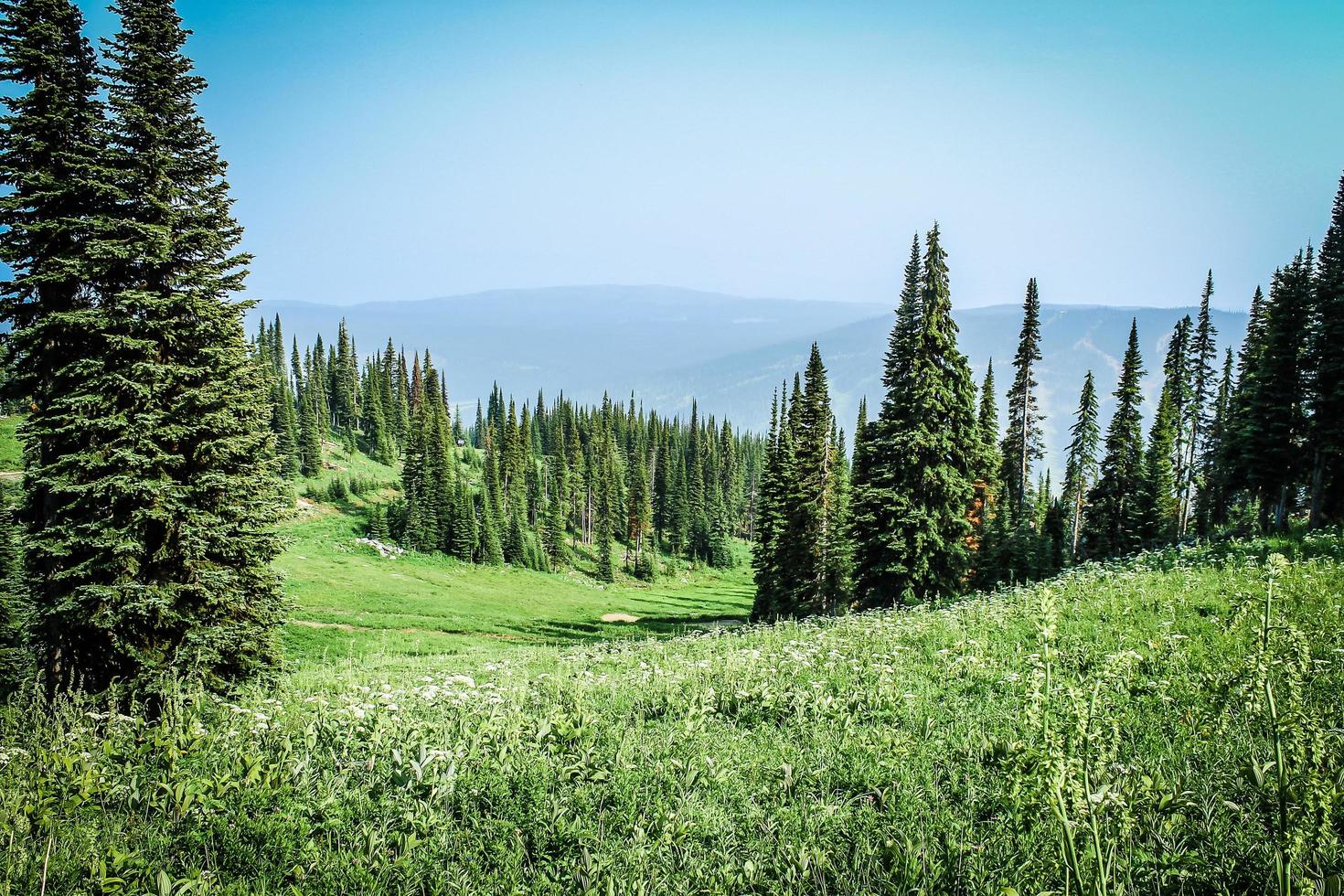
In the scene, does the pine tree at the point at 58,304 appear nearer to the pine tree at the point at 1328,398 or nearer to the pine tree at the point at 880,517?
the pine tree at the point at 880,517

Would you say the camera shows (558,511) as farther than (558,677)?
Yes

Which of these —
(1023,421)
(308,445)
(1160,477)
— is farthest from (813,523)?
(308,445)

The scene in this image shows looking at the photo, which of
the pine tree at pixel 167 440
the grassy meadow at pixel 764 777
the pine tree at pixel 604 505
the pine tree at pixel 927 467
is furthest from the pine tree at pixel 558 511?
the grassy meadow at pixel 764 777

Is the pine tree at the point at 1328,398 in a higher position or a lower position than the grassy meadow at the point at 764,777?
higher

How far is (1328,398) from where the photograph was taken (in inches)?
1176

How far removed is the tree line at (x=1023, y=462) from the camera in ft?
93.4

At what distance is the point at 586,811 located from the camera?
5.18 m

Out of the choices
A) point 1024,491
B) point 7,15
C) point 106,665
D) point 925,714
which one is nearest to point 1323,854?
point 925,714

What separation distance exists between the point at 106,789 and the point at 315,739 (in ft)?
5.15

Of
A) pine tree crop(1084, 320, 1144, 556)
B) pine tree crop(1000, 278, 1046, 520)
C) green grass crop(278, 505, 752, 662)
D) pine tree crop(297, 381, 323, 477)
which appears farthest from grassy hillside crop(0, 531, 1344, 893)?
pine tree crop(297, 381, 323, 477)

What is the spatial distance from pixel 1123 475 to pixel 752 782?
5300 centimetres

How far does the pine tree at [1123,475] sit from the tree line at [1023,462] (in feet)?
0.43

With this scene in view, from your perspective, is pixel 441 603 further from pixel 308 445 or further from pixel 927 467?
pixel 308 445

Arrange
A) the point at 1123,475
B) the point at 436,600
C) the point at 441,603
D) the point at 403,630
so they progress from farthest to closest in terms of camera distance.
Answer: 1. the point at 436,600
2. the point at 441,603
3. the point at 1123,475
4. the point at 403,630
